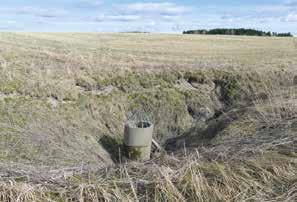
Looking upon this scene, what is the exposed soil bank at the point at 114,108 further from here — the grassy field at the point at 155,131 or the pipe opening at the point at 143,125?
the pipe opening at the point at 143,125

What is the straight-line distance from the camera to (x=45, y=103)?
47.5 feet

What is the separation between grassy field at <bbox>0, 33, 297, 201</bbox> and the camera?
4375 mm

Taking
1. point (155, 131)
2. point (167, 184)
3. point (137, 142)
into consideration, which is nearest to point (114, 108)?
point (155, 131)

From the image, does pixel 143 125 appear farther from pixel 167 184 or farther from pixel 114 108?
pixel 167 184

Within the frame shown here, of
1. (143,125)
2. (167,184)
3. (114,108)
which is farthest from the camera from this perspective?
(114,108)

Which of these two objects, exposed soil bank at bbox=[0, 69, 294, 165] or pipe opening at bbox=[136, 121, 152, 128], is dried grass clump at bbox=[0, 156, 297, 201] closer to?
exposed soil bank at bbox=[0, 69, 294, 165]

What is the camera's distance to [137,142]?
13258mm

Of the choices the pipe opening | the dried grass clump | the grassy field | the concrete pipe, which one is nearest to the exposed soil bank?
the grassy field

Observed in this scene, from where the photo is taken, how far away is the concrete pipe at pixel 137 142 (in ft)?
43.3

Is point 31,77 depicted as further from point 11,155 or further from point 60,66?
point 11,155

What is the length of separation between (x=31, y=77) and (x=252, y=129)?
10153mm

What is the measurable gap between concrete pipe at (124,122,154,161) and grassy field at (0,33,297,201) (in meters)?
0.47

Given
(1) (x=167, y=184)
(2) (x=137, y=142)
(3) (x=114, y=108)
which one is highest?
(1) (x=167, y=184)

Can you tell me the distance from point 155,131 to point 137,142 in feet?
10.6
